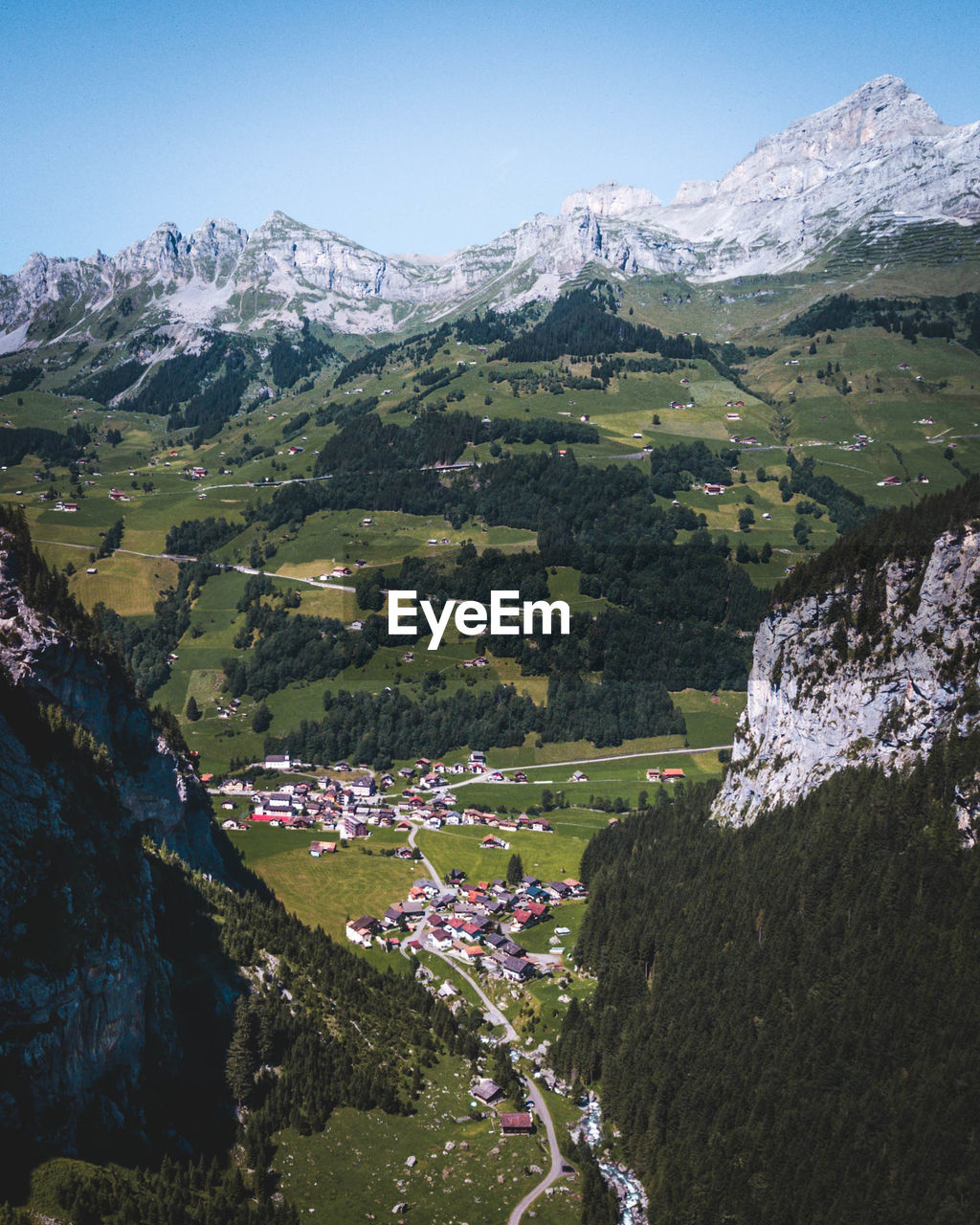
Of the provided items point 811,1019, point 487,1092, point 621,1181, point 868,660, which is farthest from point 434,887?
point 868,660

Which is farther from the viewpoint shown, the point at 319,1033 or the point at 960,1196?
the point at 319,1033

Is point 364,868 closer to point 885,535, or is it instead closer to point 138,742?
point 138,742

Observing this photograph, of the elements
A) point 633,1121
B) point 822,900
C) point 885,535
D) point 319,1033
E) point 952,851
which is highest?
point 885,535

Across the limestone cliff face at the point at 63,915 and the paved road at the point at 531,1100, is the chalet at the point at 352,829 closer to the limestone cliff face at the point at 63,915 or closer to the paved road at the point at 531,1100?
the paved road at the point at 531,1100

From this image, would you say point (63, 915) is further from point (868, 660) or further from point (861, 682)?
point (868, 660)

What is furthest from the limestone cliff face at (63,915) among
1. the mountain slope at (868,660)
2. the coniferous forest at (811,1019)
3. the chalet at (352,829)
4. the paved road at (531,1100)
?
the mountain slope at (868,660)

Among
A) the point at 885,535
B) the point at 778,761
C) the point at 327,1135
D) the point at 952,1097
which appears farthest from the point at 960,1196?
the point at 885,535
